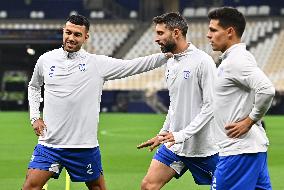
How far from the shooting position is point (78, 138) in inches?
319

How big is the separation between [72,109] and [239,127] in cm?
238

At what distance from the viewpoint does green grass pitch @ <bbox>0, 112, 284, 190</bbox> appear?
41.1 feet

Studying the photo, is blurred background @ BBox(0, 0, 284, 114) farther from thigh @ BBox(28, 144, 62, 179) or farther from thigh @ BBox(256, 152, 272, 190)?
thigh @ BBox(256, 152, 272, 190)

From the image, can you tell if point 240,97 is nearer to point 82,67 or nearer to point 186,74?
point 186,74

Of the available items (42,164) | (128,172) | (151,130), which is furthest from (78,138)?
(151,130)

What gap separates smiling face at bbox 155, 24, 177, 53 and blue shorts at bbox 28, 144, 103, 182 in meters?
1.26

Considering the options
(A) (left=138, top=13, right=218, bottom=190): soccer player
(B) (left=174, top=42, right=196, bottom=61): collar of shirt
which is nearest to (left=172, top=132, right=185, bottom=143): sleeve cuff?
(A) (left=138, top=13, right=218, bottom=190): soccer player

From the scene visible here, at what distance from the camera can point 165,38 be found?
26.1ft

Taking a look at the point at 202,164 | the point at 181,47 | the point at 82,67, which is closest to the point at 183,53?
the point at 181,47

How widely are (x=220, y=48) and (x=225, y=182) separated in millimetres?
1041

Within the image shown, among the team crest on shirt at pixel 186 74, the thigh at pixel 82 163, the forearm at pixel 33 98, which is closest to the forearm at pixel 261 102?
the team crest on shirt at pixel 186 74

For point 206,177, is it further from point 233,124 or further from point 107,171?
point 107,171

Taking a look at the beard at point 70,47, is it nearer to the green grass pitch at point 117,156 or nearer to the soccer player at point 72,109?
the soccer player at point 72,109

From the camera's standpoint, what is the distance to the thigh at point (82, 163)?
8.12 metres
